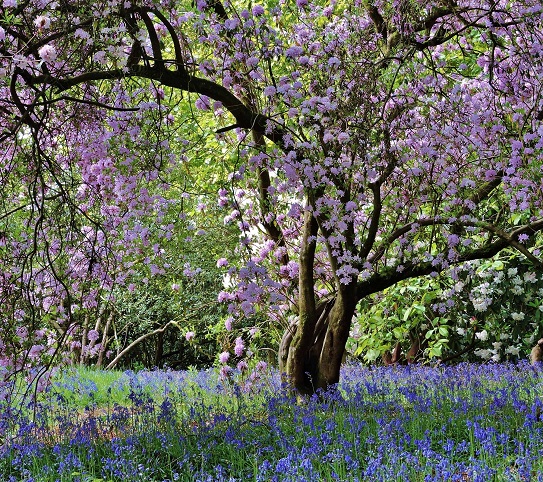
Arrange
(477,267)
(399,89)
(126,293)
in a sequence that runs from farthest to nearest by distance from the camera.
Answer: (126,293), (477,267), (399,89)

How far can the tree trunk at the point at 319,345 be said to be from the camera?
21.4 feet

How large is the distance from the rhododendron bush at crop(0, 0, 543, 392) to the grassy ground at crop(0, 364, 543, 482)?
2.29ft

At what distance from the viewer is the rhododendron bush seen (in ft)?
16.2

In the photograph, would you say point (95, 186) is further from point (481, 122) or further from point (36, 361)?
point (481, 122)

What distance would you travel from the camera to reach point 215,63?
5.66 m

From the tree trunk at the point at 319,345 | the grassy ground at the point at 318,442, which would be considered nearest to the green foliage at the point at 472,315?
the grassy ground at the point at 318,442

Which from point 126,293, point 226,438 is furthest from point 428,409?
point 126,293

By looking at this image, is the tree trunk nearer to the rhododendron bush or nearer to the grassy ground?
the rhododendron bush

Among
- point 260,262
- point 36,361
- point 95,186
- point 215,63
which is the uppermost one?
point 215,63

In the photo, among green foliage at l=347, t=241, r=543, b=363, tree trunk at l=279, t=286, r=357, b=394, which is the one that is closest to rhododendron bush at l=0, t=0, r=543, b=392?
tree trunk at l=279, t=286, r=357, b=394

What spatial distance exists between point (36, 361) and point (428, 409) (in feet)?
9.65

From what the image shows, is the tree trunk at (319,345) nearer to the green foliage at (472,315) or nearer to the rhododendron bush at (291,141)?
the rhododendron bush at (291,141)

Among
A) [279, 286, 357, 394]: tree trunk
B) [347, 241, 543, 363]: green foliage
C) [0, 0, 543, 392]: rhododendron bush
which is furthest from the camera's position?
[347, 241, 543, 363]: green foliage

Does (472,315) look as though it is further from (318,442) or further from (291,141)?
(318,442)
